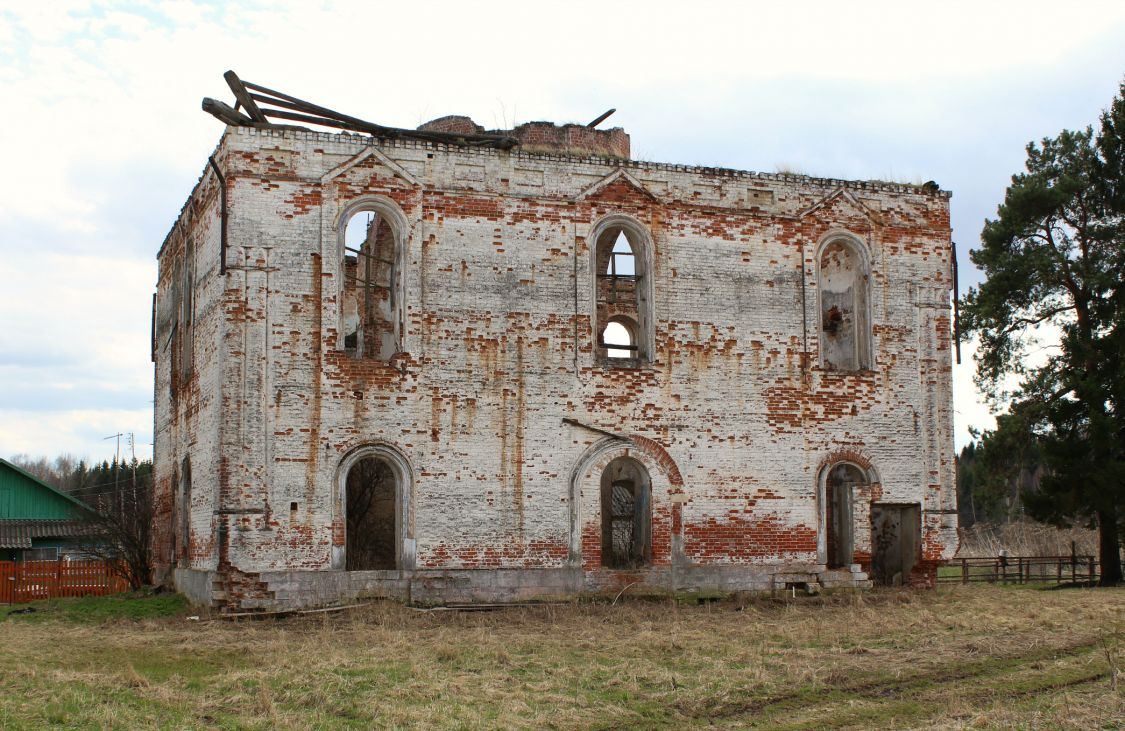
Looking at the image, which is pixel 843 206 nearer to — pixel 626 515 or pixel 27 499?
pixel 626 515

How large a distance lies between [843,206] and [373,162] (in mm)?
8460

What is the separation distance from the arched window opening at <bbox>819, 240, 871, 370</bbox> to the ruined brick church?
0.06m

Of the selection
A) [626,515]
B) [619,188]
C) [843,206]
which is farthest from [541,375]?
[626,515]

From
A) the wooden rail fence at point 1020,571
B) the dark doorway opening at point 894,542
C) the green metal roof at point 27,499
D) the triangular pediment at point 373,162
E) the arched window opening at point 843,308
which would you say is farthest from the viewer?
the green metal roof at point 27,499

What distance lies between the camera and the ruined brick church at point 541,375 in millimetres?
18203

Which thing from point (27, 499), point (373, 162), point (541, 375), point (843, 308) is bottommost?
point (27, 499)

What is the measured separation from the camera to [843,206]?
70.5 ft

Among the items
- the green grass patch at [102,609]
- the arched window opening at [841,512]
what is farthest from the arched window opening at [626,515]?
the green grass patch at [102,609]

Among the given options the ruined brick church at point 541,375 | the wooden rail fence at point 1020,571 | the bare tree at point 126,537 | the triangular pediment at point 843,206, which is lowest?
the wooden rail fence at point 1020,571

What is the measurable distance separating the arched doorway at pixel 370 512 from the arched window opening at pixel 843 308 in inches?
361

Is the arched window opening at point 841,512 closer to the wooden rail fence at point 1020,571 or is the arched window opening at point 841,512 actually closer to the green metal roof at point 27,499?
the wooden rail fence at point 1020,571

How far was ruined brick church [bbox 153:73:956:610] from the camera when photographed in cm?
1820

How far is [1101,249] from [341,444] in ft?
59.9

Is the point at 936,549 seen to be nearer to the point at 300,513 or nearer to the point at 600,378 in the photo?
the point at 600,378
